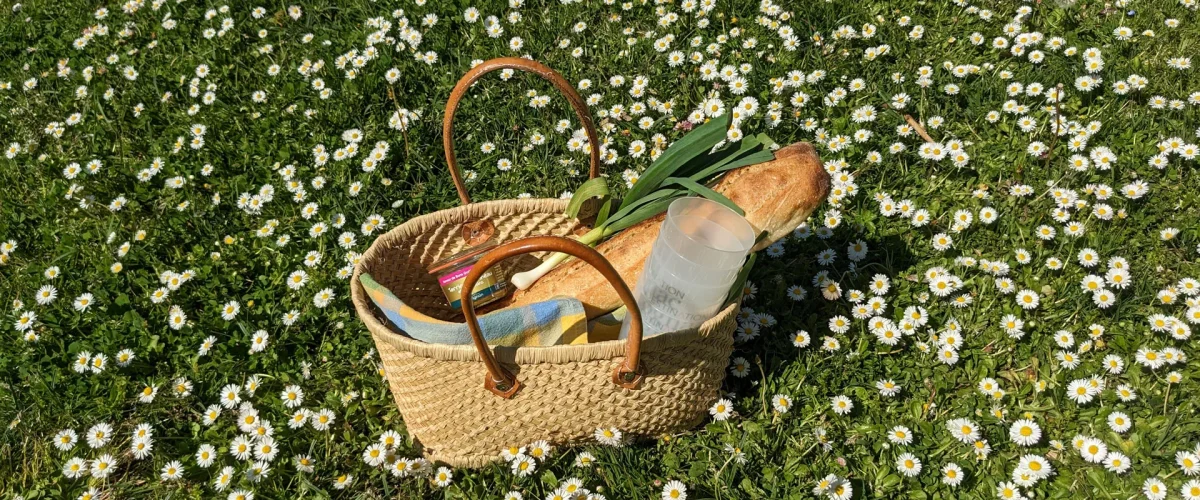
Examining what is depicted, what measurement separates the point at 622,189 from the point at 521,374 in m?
1.31

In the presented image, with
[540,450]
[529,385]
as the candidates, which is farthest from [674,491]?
[529,385]

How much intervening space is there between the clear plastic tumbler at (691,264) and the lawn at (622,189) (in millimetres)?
484

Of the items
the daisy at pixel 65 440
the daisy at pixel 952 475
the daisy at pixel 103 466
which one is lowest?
the daisy at pixel 952 475

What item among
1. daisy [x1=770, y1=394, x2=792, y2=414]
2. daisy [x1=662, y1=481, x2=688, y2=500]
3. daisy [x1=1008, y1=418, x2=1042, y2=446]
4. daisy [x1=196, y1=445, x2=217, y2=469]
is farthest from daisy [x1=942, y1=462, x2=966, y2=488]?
daisy [x1=196, y1=445, x2=217, y2=469]

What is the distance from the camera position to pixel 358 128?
3570 millimetres

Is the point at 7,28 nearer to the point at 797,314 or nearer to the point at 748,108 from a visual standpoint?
the point at 748,108

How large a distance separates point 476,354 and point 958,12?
2.95 meters

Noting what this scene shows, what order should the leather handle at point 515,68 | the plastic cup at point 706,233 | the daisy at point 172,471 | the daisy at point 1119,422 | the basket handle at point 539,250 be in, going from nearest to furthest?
the basket handle at point 539,250, the plastic cup at point 706,233, the leather handle at point 515,68, the daisy at point 1119,422, the daisy at point 172,471

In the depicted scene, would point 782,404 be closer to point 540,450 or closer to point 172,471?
point 540,450

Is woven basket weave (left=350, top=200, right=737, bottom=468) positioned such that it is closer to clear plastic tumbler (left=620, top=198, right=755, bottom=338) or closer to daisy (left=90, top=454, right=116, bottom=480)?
clear plastic tumbler (left=620, top=198, right=755, bottom=338)

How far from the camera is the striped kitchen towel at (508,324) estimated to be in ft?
6.81

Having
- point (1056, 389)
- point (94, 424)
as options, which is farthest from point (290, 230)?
point (1056, 389)

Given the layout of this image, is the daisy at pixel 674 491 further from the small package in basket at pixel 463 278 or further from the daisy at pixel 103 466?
the daisy at pixel 103 466

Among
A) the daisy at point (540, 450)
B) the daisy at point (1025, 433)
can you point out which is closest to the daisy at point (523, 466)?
the daisy at point (540, 450)
